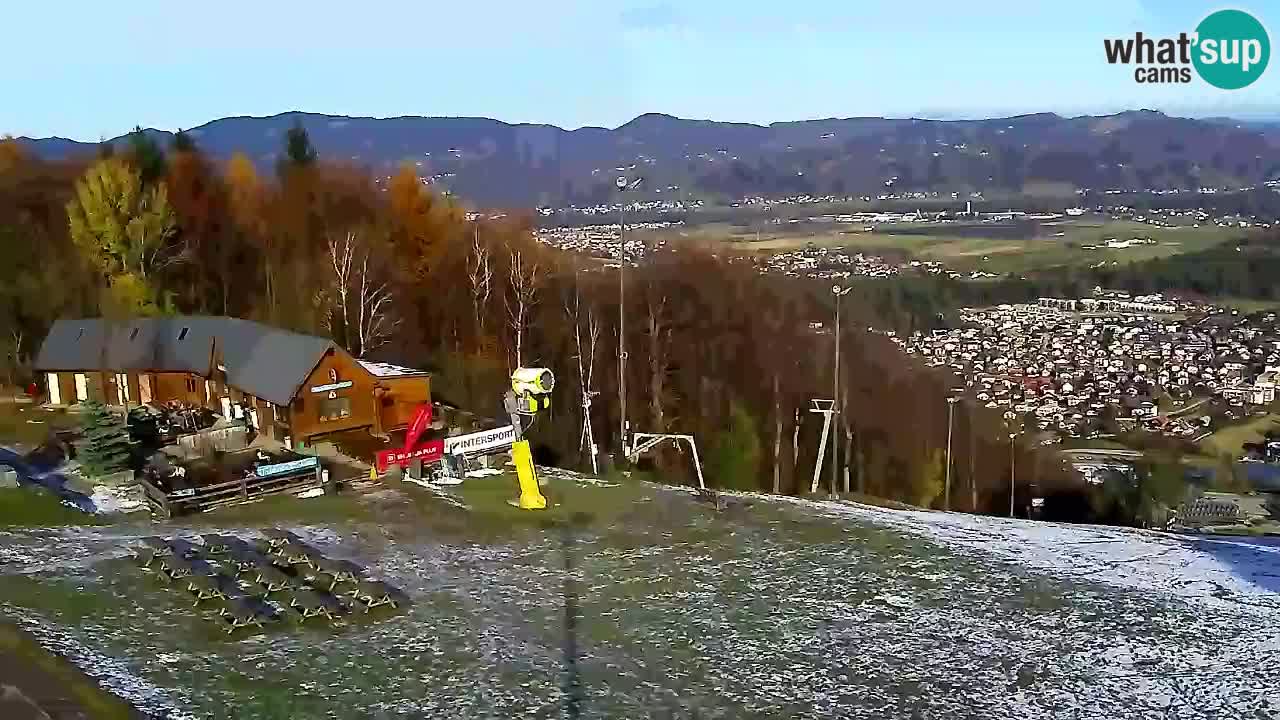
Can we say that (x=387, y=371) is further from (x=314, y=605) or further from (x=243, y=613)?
(x=243, y=613)

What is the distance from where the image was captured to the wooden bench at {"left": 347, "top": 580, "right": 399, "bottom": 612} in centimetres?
1516

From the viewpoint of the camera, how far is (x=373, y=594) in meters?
15.5

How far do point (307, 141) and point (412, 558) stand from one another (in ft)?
104

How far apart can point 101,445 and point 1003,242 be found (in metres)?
45.0

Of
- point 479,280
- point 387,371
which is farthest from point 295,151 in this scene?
point 387,371

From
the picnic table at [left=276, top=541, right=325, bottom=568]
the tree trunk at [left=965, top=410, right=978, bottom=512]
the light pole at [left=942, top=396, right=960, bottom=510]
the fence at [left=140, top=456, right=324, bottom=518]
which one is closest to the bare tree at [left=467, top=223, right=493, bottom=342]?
the fence at [left=140, top=456, right=324, bottom=518]

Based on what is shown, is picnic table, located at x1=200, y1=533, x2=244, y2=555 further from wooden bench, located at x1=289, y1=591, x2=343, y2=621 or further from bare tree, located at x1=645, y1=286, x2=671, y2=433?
bare tree, located at x1=645, y1=286, x2=671, y2=433

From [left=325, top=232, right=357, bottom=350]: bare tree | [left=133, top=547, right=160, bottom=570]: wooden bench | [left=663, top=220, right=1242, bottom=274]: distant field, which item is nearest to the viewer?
[left=133, top=547, right=160, bottom=570]: wooden bench

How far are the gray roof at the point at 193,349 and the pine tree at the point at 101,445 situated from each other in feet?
11.2

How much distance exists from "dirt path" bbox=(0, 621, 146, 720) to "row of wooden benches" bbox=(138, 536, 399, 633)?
2.10m

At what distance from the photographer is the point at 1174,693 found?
12.5 meters

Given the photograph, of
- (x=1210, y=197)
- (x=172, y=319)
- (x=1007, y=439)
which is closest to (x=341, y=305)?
(x=172, y=319)

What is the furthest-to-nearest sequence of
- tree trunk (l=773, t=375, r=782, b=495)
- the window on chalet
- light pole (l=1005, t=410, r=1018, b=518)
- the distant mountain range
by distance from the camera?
the distant mountain range < light pole (l=1005, t=410, r=1018, b=518) < tree trunk (l=773, t=375, r=782, b=495) < the window on chalet

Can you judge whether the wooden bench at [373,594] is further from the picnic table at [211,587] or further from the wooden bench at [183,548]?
the wooden bench at [183,548]
